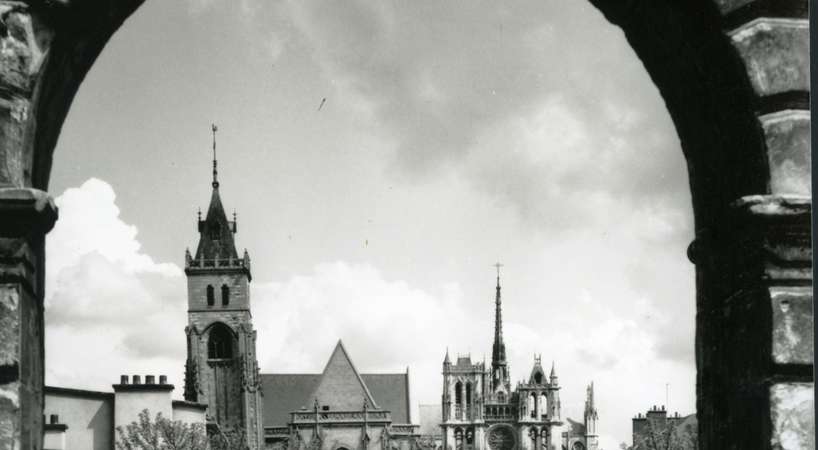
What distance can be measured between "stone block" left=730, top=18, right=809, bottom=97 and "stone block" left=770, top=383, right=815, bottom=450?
2.74 ft

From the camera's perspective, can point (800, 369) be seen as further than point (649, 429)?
No

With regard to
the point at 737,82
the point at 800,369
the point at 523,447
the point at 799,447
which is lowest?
the point at 523,447

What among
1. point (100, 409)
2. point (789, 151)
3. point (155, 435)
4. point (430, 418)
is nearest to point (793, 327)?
point (789, 151)

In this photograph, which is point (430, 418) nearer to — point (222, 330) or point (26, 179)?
point (222, 330)

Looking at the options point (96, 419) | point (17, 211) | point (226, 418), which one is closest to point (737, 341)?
point (17, 211)

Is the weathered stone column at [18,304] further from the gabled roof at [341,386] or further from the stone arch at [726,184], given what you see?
the gabled roof at [341,386]

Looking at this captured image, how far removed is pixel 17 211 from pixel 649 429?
38859 millimetres

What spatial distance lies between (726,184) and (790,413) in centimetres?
76

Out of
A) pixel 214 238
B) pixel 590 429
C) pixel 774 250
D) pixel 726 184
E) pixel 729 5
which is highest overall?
pixel 214 238

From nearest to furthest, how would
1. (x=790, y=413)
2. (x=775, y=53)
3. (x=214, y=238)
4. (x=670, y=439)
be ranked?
1. (x=790, y=413)
2. (x=775, y=53)
3. (x=670, y=439)
4. (x=214, y=238)

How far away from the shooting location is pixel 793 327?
9.91 ft

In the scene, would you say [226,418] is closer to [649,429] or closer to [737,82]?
[649,429]

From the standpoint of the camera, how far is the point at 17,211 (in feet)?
10.1

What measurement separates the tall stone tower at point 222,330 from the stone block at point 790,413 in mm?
48831
